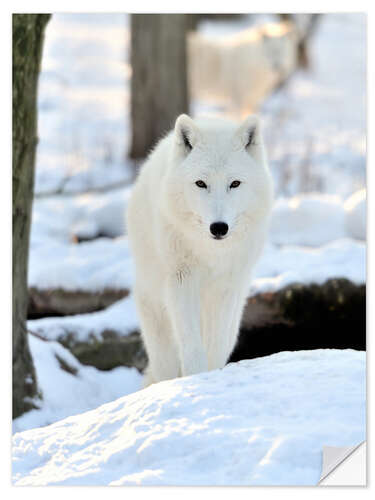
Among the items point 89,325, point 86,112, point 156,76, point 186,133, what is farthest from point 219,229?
point 156,76

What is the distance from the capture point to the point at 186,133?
348 cm

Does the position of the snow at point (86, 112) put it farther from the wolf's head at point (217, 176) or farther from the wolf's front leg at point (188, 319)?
the wolf's front leg at point (188, 319)

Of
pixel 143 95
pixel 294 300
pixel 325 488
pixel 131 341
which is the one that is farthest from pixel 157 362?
pixel 143 95

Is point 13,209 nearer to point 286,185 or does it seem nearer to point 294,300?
point 294,300

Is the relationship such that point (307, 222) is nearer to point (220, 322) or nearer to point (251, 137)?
point (220, 322)

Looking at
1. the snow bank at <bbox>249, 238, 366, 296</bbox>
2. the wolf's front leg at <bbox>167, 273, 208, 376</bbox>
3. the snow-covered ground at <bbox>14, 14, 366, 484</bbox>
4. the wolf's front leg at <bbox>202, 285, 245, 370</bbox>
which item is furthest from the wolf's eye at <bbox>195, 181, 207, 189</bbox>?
the snow bank at <bbox>249, 238, 366, 296</bbox>

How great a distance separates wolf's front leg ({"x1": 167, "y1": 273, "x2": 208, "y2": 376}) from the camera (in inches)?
143

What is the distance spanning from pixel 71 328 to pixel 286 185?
277 centimetres

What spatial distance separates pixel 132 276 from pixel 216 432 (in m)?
2.72

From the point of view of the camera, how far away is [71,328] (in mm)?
4770

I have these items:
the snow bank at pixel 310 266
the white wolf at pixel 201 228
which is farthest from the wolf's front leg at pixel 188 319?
the snow bank at pixel 310 266

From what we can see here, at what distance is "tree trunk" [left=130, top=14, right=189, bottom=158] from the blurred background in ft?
0.04

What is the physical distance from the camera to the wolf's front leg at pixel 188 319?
11.9ft

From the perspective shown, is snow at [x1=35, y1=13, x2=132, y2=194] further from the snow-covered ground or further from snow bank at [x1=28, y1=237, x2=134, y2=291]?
snow bank at [x1=28, y1=237, x2=134, y2=291]
